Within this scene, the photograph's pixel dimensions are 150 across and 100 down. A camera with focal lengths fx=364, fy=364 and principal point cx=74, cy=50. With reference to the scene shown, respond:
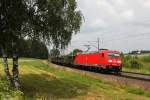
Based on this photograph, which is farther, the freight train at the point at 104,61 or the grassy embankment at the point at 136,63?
the grassy embankment at the point at 136,63

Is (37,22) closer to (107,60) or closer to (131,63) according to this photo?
(107,60)

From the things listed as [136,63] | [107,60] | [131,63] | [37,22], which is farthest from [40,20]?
[131,63]

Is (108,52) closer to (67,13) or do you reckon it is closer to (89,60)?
(89,60)

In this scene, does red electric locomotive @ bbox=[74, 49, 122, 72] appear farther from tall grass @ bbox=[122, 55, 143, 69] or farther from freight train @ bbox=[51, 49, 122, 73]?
tall grass @ bbox=[122, 55, 143, 69]

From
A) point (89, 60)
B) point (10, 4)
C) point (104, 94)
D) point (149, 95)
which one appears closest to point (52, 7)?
point (10, 4)

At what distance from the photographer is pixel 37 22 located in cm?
2162

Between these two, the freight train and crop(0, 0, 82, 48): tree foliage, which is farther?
the freight train

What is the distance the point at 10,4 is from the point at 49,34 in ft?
10.0

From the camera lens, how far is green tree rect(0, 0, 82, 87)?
20.9 metres

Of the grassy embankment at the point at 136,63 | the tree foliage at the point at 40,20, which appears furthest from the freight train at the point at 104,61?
the tree foliage at the point at 40,20

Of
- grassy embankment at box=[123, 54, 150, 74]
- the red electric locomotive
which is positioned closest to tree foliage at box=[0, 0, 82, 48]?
the red electric locomotive

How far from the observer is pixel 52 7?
828 inches

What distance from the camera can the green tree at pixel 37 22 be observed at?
2086 cm

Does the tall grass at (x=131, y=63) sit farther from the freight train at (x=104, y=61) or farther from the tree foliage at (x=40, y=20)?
the tree foliage at (x=40, y=20)
